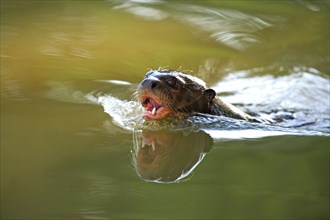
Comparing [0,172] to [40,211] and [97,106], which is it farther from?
[97,106]

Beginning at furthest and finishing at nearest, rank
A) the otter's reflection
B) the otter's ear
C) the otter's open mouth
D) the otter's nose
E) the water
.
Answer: the otter's ear
the otter's open mouth
the otter's nose
the otter's reflection
the water

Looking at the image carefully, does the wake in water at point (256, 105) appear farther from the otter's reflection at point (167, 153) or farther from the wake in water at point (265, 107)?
the otter's reflection at point (167, 153)

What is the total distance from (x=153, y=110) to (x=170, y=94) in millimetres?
157

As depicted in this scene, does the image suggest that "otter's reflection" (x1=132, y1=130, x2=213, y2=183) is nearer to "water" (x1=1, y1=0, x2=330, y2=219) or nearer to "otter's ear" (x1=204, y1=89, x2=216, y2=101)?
"water" (x1=1, y1=0, x2=330, y2=219)

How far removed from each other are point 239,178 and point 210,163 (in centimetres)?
27

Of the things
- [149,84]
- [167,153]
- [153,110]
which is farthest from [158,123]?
[167,153]

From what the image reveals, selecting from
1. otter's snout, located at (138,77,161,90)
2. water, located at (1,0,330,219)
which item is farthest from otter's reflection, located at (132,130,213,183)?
otter's snout, located at (138,77,161,90)

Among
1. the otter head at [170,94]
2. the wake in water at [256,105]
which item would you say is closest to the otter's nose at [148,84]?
the otter head at [170,94]

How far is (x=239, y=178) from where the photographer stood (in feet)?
12.9

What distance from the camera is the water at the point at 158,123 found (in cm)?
361

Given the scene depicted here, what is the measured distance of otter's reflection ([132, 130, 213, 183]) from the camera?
156 inches

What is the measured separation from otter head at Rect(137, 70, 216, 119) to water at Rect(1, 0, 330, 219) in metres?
0.10

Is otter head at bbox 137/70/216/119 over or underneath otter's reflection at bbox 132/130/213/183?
over

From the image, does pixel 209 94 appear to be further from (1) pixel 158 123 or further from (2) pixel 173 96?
(1) pixel 158 123
